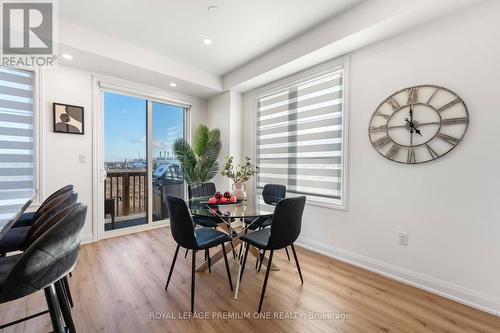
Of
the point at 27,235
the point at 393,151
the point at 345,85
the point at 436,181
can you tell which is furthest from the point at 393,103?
the point at 27,235

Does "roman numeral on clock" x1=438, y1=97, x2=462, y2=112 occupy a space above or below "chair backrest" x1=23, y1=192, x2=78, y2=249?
above

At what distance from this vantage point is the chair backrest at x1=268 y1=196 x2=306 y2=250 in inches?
68.9

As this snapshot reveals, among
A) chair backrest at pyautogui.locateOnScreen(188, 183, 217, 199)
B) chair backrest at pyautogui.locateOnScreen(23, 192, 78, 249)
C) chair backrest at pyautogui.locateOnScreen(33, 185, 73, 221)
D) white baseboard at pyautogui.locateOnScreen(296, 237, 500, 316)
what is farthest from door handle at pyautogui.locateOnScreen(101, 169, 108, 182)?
white baseboard at pyautogui.locateOnScreen(296, 237, 500, 316)

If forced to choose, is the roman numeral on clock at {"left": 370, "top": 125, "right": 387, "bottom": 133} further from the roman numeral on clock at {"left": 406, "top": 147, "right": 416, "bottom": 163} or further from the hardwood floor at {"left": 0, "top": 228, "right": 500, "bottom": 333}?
the hardwood floor at {"left": 0, "top": 228, "right": 500, "bottom": 333}

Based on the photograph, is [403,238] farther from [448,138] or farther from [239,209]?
[239,209]

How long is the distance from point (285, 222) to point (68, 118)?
3.24 m

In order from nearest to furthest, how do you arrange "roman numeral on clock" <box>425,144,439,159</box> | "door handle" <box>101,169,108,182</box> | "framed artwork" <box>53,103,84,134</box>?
"roman numeral on clock" <box>425,144,439,159</box>, "framed artwork" <box>53,103,84,134</box>, "door handle" <box>101,169,108,182</box>

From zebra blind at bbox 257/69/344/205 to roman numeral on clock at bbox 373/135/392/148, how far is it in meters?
0.42

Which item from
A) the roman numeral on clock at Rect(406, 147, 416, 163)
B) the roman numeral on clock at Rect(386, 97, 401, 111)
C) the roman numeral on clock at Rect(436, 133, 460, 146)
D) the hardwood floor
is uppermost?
the roman numeral on clock at Rect(386, 97, 401, 111)

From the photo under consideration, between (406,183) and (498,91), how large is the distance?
0.99 metres

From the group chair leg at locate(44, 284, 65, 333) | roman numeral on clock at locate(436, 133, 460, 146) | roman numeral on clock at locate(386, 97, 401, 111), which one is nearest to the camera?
chair leg at locate(44, 284, 65, 333)

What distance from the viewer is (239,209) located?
7.04ft

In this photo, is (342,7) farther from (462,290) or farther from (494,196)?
(462,290)

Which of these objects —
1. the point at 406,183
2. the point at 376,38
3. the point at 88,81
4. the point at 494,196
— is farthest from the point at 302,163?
the point at 88,81
